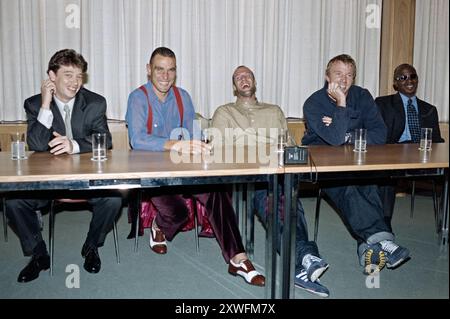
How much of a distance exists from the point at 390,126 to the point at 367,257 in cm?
144

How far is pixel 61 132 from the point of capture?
2.60 meters

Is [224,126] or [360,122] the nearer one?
[360,122]

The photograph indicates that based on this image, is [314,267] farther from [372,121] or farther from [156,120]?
[156,120]

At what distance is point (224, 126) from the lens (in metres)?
3.37

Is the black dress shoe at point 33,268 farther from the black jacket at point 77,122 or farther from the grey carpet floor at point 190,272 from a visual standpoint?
the black jacket at point 77,122

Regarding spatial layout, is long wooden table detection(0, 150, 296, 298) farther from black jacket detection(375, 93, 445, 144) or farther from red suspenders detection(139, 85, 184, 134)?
black jacket detection(375, 93, 445, 144)

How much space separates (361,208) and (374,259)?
0.29 metres

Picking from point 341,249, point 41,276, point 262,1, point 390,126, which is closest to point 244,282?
point 341,249

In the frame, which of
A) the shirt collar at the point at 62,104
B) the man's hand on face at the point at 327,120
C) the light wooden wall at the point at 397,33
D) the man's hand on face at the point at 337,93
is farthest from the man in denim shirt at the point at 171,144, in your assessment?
the light wooden wall at the point at 397,33

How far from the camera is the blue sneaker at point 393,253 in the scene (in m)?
2.43

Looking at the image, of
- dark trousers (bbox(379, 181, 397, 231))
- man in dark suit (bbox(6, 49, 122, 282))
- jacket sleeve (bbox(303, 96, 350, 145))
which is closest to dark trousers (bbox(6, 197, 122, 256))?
man in dark suit (bbox(6, 49, 122, 282))

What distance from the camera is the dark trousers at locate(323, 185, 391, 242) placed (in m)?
2.53

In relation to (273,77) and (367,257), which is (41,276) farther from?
(273,77)

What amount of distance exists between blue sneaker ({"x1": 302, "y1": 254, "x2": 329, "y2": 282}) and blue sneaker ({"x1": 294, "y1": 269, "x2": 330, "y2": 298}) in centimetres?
2
